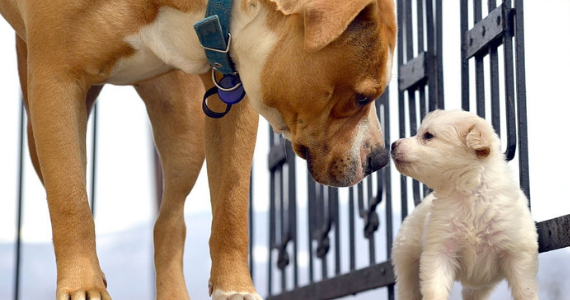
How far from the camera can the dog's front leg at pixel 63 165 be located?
2.50 meters

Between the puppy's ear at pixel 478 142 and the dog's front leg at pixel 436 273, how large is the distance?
0.99ft

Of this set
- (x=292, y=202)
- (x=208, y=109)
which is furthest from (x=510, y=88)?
(x=292, y=202)

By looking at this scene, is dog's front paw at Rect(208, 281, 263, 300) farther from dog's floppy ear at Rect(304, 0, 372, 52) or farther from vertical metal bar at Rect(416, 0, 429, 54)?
vertical metal bar at Rect(416, 0, 429, 54)

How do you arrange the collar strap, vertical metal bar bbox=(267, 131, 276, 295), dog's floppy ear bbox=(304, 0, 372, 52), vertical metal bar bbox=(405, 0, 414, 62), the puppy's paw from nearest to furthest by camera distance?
dog's floppy ear bbox=(304, 0, 372, 52), the collar strap, the puppy's paw, vertical metal bar bbox=(405, 0, 414, 62), vertical metal bar bbox=(267, 131, 276, 295)

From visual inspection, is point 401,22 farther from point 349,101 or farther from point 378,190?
point 349,101

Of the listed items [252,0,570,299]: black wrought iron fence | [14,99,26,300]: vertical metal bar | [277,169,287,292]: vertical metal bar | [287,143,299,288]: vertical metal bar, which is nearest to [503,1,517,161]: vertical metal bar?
[252,0,570,299]: black wrought iron fence

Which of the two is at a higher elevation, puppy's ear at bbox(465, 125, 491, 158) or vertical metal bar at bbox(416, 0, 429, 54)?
vertical metal bar at bbox(416, 0, 429, 54)

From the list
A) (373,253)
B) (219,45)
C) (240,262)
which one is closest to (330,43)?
(219,45)

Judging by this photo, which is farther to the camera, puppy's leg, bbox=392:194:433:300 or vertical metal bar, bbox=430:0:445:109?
vertical metal bar, bbox=430:0:445:109

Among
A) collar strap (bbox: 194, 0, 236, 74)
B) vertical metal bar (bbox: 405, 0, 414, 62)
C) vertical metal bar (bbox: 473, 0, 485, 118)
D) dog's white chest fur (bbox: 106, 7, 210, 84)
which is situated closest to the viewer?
collar strap (bbox: 194, 0, 236, 74)

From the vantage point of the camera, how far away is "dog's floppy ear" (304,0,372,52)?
7.17ft

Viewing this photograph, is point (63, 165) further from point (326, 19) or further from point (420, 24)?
point (420, 24)

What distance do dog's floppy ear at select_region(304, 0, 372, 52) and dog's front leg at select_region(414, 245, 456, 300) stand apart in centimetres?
67

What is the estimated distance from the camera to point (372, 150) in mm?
2518
